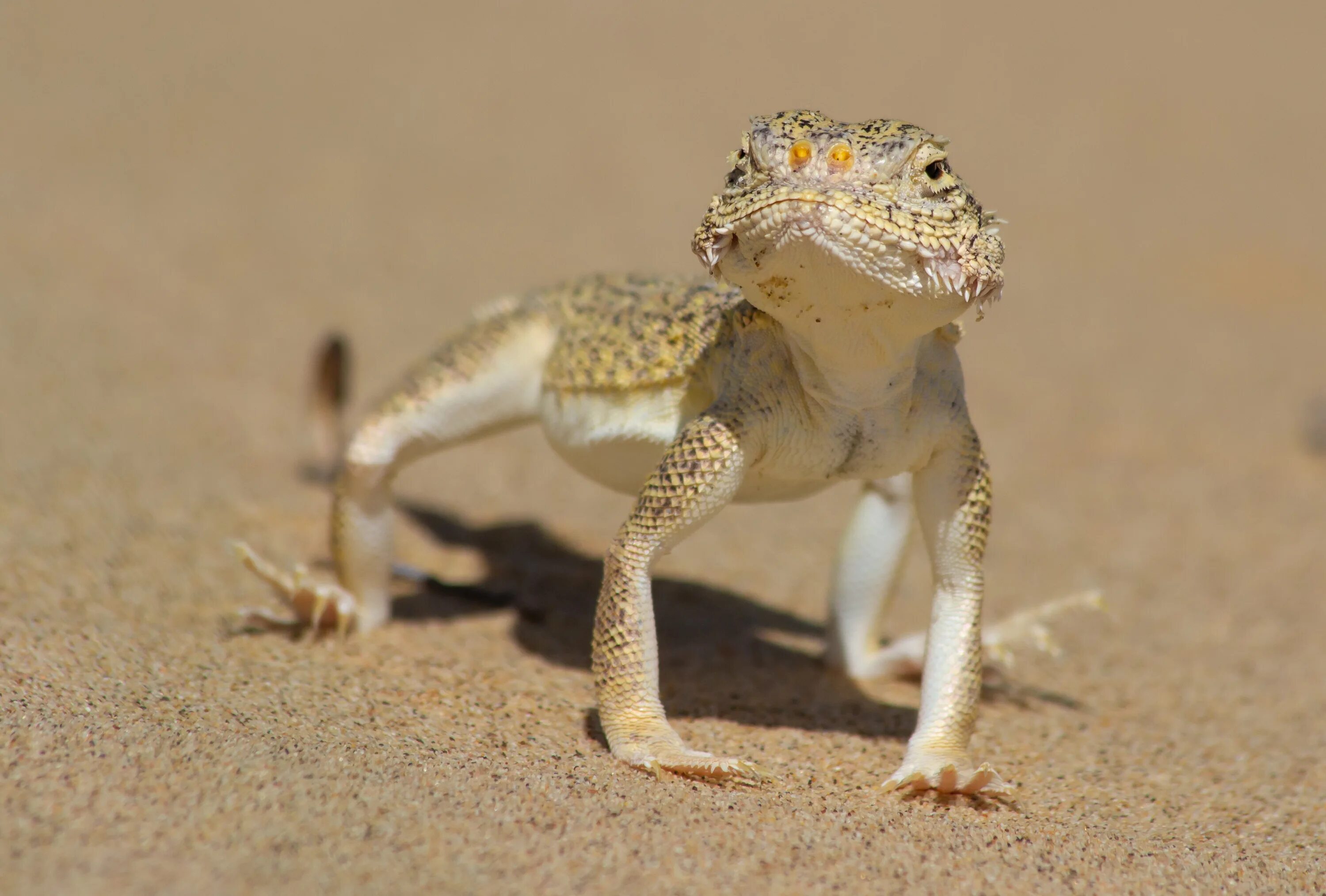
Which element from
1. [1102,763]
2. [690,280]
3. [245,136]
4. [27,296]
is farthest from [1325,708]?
[245,136]

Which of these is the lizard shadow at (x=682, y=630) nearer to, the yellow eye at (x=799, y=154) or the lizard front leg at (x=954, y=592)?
the lizard front leg at (x=954, y=592)

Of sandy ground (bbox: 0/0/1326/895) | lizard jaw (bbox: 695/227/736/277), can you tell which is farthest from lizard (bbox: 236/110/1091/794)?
sandy ground (bbox: 0/0/1326/895)

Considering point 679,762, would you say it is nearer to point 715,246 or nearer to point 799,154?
point 715,246

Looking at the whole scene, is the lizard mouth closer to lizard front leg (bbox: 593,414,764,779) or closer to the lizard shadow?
lizard front leg (bbox: 593,414,764,779)

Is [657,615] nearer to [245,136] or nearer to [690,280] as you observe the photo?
[690,280]

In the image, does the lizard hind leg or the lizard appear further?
the lizard hind leg

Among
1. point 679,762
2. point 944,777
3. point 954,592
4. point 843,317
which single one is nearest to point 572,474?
point 954,592
